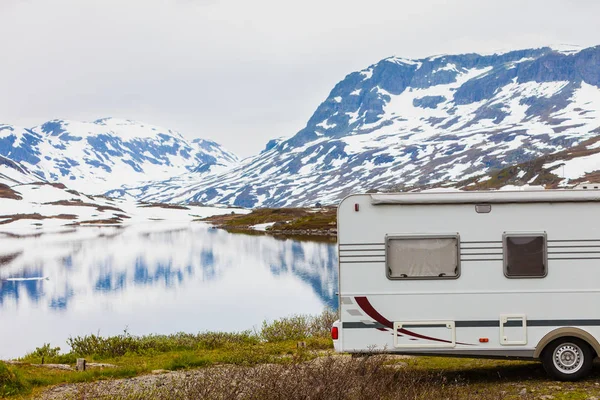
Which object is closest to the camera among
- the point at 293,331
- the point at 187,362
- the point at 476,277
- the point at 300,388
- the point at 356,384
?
the point at 300,388

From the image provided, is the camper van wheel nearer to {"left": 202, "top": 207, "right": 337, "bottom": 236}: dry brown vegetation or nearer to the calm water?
the calm water

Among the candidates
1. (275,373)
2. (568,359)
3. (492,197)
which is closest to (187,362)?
(275,373)

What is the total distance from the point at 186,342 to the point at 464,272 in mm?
10362

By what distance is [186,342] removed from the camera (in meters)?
19.7

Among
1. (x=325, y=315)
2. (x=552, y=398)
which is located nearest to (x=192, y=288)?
(x=325, y=315)

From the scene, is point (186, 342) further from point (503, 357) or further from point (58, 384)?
point (503, 357)

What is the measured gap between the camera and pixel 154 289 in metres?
55.3

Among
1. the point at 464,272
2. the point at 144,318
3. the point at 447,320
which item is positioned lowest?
the point at 144,318

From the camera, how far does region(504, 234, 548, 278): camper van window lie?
40.8ft

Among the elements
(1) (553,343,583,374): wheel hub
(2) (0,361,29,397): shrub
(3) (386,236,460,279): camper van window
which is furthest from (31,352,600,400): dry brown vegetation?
(3) (386,236,460,279): camper van window

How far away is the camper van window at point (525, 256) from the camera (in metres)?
12.4

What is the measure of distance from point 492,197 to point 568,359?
356 cm

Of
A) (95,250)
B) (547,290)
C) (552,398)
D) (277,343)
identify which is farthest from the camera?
(95,250)

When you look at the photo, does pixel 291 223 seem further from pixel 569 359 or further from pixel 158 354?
pixel 569 359
